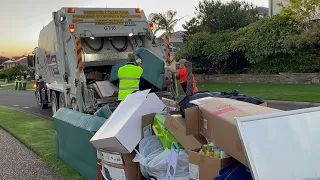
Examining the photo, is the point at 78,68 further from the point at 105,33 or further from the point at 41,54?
the point at 41,54

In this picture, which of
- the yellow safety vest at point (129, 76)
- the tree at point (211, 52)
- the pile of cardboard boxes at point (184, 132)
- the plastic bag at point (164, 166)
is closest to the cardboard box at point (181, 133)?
the pile of cardboard boxes at point (184, 132)

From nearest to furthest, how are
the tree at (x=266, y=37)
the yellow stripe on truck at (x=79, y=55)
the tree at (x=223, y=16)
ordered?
1. the yellow stripe on truck at (x=79, y=55)
2. the tree at (x=266, y=37)
3. the tree at (x=223, y=16)

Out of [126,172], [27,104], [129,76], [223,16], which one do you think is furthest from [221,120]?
[223,16]

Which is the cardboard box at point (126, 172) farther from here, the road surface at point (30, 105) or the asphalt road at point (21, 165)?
the road surface at point (30, 105)

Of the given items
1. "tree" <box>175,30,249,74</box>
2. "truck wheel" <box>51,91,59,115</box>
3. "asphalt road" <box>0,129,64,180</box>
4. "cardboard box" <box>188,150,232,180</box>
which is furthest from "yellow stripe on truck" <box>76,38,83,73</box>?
"tree" <box>175,30,249,74</box>

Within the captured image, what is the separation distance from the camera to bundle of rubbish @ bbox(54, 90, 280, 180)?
311 centimetres

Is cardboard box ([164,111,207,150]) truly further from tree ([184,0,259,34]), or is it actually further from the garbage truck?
tree ([184,0,259,34])

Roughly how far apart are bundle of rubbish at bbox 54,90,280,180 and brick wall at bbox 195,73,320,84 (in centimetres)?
1487

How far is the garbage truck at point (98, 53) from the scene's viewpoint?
28.9 ft

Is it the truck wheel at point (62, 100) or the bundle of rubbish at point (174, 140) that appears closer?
the bundle of rubbish at point (174, 140)

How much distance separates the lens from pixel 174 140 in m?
3.90

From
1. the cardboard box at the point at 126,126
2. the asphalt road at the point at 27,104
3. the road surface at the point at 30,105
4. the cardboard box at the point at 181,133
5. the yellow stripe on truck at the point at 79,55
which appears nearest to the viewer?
the cardboard box at the point at 181,133

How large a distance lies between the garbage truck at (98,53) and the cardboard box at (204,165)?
519 cm

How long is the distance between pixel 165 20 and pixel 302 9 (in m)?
18.4
